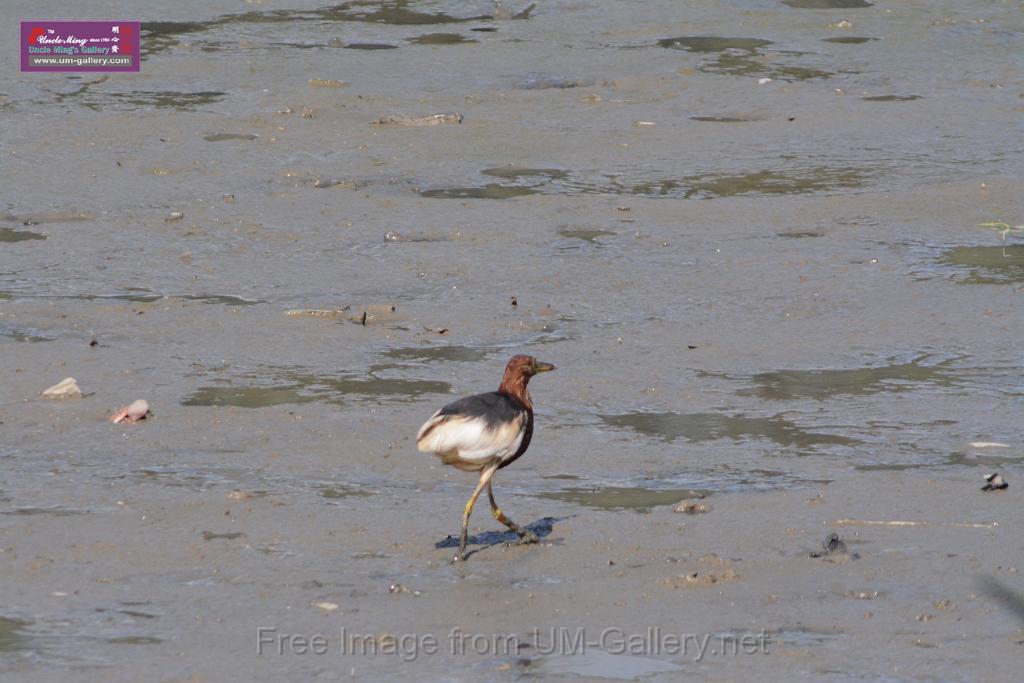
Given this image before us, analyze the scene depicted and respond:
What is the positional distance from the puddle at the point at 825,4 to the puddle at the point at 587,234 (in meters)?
7.57

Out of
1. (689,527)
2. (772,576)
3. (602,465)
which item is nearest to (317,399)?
(602,465)

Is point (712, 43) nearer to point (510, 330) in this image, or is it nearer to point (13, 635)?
point (510, 330)

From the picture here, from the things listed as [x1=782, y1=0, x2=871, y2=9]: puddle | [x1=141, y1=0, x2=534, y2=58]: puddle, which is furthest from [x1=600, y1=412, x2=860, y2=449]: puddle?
[x1=782, y1=0, x2=871, y2=9]: puddle

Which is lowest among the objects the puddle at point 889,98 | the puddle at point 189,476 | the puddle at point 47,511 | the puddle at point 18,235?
the puddle at point 189,476

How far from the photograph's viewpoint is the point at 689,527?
21.6ft

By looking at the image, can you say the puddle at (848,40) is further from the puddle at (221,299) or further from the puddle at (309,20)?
the puddle at (221,299)

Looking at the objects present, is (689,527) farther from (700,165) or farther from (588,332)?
(700,165)

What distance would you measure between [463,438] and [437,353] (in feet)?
8.56

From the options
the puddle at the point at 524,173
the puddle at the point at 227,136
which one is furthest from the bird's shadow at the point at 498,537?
the puddle at the point at 227,136

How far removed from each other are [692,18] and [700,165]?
490 cm

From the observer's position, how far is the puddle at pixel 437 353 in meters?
8.69

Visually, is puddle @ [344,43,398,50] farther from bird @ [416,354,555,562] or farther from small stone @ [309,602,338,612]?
small stone @ [309,602,338,612]

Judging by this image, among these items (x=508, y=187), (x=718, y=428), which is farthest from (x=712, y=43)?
(x=718, y=428)

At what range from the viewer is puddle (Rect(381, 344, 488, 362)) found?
869 cm
